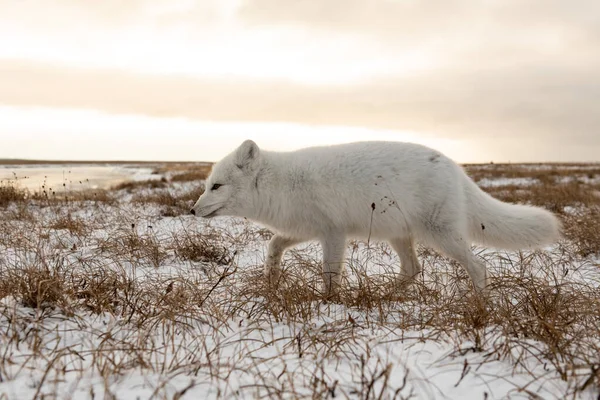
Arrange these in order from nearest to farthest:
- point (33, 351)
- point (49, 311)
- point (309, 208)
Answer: point (33, 351) → point (49, 311) → point (309, 208)

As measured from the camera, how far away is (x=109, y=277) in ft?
10.9

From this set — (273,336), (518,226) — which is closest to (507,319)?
(273,336)

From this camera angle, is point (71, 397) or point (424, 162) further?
point (424, 162)

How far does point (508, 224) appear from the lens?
13.3 feet

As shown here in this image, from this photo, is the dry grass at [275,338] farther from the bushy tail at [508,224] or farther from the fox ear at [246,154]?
the fox ear at [246,154]

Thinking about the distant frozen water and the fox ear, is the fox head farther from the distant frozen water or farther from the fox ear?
the distant frozen water

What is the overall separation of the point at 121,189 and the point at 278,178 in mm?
13166

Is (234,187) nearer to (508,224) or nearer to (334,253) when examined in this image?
(334,253)

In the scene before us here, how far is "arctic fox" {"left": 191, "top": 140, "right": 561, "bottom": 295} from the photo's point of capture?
389 centimetres

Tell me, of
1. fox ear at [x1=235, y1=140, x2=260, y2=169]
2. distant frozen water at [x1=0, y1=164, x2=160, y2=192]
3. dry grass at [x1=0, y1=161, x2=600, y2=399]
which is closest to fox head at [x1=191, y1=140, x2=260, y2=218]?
fox ear at [x1=235, y1=140, x2=260, y2=169]

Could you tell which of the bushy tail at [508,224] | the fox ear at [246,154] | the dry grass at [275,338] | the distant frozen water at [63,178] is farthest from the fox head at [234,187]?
the distant frozen water at [63,178]

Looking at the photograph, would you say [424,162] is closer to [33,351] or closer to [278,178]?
[278,178]

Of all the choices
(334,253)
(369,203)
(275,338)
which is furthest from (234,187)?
(275,338)

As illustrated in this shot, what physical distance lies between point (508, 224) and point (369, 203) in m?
1.35
